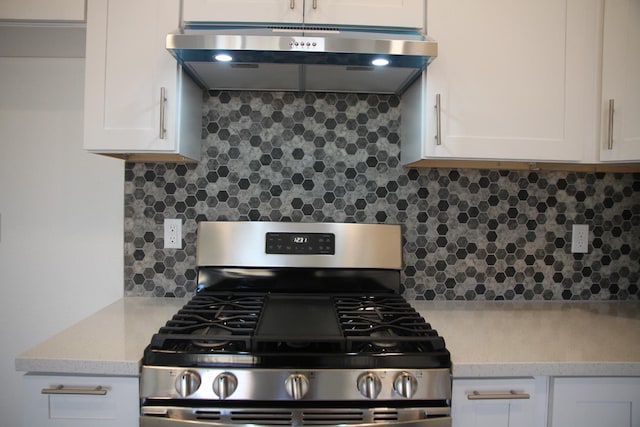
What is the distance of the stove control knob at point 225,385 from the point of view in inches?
40.4

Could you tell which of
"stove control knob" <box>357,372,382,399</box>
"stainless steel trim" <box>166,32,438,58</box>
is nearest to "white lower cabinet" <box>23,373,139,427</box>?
"stove control knob" <box>357,372,382,399</box>

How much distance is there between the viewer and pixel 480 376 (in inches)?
43.0

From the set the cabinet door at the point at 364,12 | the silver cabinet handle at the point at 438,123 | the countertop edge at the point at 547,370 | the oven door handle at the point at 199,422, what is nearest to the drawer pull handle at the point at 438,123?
the silver cabinet handle at the point at 438,123

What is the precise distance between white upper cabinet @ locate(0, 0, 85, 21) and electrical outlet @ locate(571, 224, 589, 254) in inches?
82.0

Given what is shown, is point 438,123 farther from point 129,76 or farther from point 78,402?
point 78,402

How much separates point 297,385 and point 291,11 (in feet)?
3.79

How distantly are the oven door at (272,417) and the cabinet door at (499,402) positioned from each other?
5.5 inches

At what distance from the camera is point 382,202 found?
172 centimetres

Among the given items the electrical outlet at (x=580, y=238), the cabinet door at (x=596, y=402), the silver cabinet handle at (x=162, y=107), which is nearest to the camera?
the cabinet door at (x=596, y=402)

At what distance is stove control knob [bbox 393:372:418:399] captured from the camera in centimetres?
105

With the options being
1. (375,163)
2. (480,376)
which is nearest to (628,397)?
(480,376)

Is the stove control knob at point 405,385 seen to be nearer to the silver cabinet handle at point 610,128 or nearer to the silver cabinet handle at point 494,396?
the silver cabinet handle at point 494,396

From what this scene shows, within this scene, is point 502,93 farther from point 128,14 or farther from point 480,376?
point 128,14

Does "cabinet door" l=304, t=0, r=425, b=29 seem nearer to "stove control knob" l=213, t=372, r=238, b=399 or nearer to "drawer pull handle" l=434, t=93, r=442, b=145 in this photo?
"drawer pull handle" l=434, t=93, r=442, b=145
